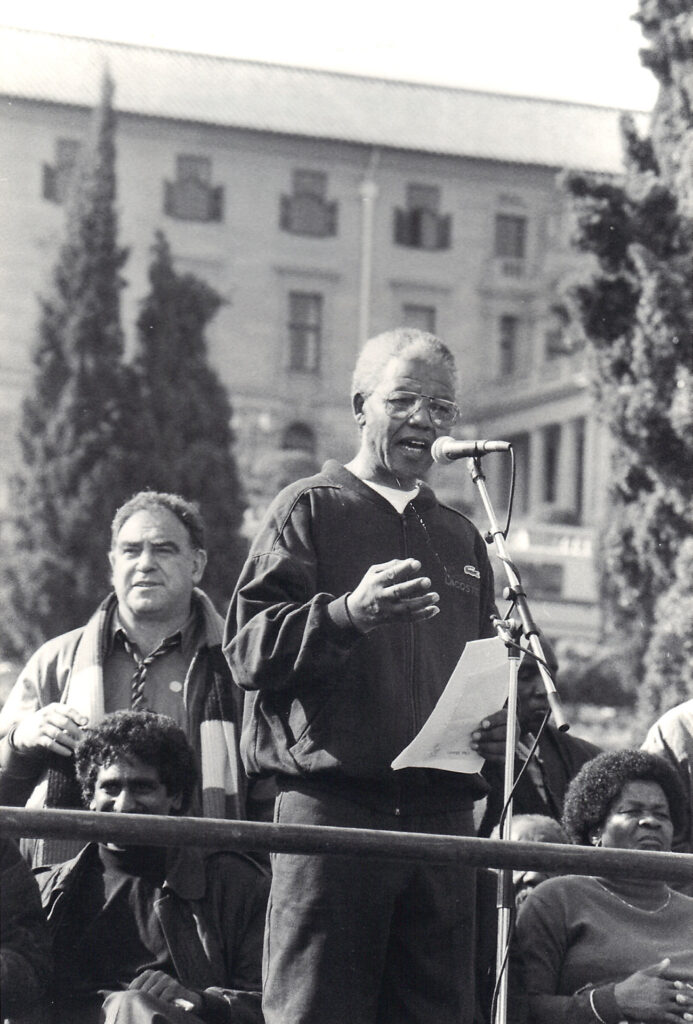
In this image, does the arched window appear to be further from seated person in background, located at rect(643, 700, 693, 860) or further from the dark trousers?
the dark trousers

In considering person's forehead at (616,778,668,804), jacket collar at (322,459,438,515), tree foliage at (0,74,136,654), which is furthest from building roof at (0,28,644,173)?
jacket collar at (322,459,438,515)

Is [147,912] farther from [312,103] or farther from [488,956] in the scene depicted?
[312,103]

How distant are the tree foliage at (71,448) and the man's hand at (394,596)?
2647 cm

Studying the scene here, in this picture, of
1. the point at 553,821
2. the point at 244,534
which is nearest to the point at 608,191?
the point at 553,821

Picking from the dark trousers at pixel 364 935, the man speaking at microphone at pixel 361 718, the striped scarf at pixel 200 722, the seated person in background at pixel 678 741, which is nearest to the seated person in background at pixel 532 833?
the seated person in background at pixel 678 741

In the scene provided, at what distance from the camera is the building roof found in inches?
1686

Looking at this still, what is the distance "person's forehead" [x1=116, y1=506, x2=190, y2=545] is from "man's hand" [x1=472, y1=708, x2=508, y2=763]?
4.63 feet

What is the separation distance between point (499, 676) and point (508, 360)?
44.6 meters

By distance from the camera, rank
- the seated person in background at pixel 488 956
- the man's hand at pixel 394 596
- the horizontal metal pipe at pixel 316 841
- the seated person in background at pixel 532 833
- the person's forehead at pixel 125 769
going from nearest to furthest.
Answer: the horizontal metal pipe at pixel 316 841 < the man's hand at pixel 394 596 < the seated person in background at pixel 488 956 < the person's forehead at pixel 125 769 < the seated person in background at pixel 532 833

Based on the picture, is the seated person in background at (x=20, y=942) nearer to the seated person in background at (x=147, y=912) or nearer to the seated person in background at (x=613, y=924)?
the seated person in background at (x=147, y=912)

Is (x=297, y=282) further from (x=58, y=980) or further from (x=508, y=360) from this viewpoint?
(x=58, y=980)

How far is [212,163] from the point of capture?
4462 centimetres

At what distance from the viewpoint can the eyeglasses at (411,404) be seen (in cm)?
372

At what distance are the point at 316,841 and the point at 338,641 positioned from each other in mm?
430
